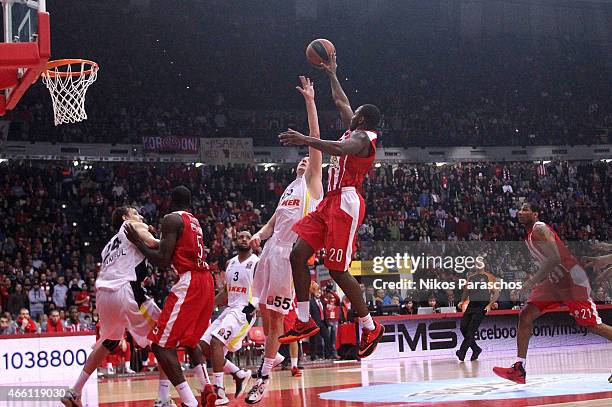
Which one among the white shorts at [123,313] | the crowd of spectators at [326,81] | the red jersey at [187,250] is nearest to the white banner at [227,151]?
the crowd of spectators at [326,81]

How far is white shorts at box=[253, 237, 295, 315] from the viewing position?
8273 millimetres

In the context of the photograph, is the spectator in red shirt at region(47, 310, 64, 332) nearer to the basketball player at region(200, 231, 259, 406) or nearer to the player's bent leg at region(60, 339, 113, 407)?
the basketball player at region(200, 231, 259, 406)

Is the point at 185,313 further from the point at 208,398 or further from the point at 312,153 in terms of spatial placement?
the point at 312,153

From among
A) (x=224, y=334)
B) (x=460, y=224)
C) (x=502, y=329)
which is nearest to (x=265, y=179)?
(x=460, y=224)

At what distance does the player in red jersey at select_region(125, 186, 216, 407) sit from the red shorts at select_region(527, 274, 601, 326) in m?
3.73

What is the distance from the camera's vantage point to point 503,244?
22.6 metres

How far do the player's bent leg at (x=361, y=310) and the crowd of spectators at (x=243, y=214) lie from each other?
9638 mm

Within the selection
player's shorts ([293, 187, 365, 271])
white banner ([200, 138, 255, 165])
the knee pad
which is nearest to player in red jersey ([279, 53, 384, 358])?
player's shorts ([293, 187, 365, 271])

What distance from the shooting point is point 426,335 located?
682 inches

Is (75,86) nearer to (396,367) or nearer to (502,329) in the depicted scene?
(396,367)

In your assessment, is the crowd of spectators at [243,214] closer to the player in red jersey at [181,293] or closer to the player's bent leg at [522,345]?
the player in red jersey at [181,293]

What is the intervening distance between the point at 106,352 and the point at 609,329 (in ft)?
17.7

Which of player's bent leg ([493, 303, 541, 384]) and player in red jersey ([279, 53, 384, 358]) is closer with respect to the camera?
player in red jersey ([279, 53, 384, 358])

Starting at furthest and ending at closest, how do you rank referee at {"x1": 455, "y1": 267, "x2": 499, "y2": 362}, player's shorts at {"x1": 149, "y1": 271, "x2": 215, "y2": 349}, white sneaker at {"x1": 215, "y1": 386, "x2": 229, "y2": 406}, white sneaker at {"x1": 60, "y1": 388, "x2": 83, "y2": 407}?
referee at {"x1": 455, "y1": 267, "x2": 499, "y2": 362} < white sneaker at {"x1": 215, "y1": 386, "x2": 229, "y2": 406} < white sneaker at {"x1": 60, "y1": 388, "x2": 83, "y2": 407} < player's shorts at {"x1": 149, "y1": 271, "x2": 215, "y2": 349}
